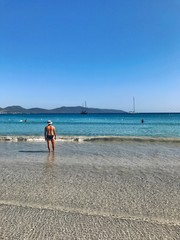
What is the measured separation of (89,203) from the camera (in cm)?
668

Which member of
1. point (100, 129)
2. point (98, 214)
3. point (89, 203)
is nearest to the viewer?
point (98, 214)

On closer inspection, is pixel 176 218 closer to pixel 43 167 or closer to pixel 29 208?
pixel 29 208

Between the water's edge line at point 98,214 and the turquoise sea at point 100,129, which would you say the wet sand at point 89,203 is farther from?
the turquoise sea at point 100,129

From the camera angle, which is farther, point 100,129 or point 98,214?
point 100,129

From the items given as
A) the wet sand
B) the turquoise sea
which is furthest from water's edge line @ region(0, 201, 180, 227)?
the turquoise sea

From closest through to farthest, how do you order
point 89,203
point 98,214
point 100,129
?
1. point 98,214
2. point 89,203
3. point 100,129

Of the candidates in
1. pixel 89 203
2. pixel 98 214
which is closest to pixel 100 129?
pixel 89 203

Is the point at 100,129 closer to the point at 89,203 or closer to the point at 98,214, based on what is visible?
the point at 89,203

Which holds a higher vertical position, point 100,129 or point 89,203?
point 89,203

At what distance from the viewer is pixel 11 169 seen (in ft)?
36.9

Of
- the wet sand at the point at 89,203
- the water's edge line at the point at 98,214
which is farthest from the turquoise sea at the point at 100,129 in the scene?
the water's edge line at the point at 98,214

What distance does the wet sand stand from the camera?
16.6ft

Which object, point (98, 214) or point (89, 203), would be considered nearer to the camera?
point (98, 214)

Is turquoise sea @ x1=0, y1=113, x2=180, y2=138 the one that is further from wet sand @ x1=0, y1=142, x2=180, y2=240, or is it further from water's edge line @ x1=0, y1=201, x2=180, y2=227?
water's edge line @ x1=0, y1=201, x2=180, y2=227
